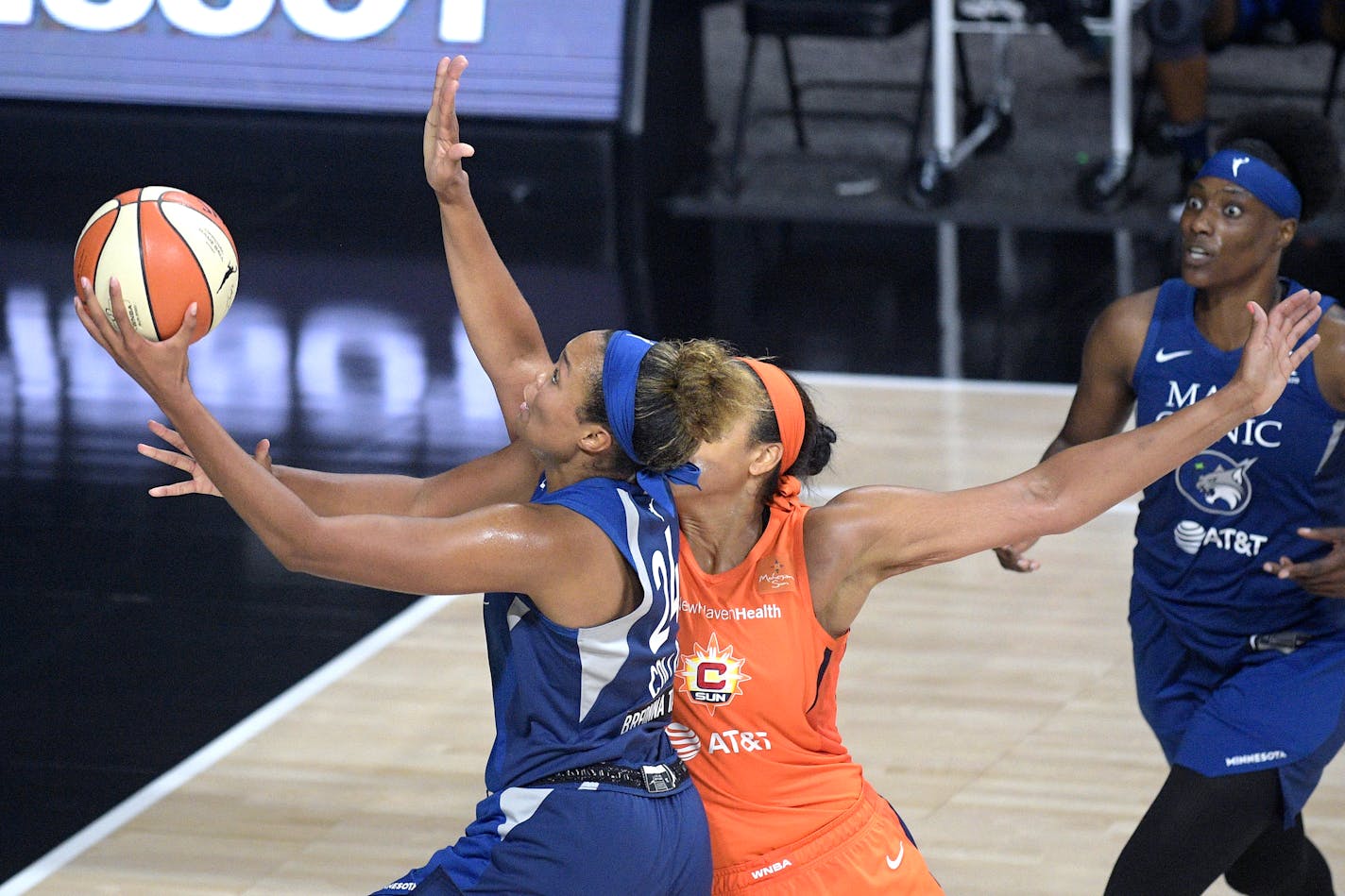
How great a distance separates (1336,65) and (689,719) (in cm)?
879

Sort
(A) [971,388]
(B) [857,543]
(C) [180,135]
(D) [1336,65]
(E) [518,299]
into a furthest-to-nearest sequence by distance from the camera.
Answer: (C) [180,135] → (D) [1336,65] → (A) [971,388] → (E) [518,299] → (B) [857,543]

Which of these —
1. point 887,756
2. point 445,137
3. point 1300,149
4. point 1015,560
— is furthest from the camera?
point 887,756

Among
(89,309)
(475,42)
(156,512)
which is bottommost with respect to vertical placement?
(156,512)

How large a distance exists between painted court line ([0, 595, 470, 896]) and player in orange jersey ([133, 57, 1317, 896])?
194cm

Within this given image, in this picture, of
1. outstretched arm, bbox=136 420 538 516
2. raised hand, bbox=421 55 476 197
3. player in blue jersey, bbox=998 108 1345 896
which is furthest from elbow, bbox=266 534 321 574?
player in blue jersey, bbox=998 108 1345 896

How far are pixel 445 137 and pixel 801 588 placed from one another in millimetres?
1024

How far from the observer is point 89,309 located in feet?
8.41

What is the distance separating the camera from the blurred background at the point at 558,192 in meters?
8.01

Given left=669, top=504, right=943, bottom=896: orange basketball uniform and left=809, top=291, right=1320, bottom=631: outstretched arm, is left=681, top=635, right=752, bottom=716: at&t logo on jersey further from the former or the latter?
left=809, top=291, right=1320, bottom=631: outstretched arm

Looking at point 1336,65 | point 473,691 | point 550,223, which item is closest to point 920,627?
point 473,691

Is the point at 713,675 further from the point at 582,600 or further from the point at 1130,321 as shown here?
the point at 1130,321

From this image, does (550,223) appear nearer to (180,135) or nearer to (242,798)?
(180,135)

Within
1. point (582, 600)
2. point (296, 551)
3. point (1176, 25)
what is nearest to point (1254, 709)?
point (582, 600)

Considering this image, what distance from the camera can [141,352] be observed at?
8.23 feet
